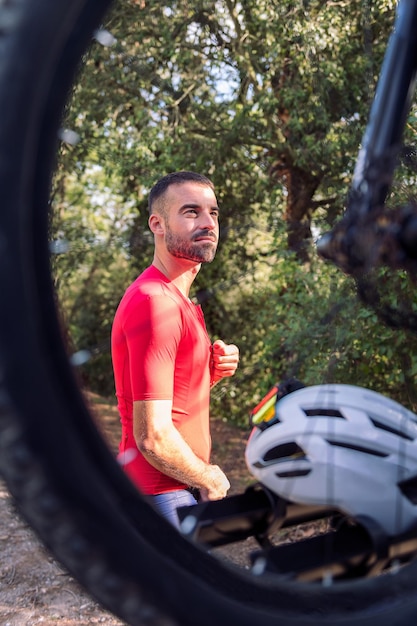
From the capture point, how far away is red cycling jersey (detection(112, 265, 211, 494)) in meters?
1.70

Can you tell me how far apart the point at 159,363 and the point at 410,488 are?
781 mm

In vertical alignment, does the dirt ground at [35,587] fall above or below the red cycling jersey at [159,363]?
below

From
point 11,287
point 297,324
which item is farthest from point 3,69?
point 297,324

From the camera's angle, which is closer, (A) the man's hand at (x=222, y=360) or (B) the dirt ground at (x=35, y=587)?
(A) the man's hand at (x=222, y=360)

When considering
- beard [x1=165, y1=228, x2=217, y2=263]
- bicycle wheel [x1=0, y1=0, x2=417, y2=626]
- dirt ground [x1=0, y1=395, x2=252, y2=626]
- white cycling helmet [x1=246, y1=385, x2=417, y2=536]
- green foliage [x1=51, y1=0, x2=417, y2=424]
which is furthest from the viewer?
green foliage [x1=51, y1=0, x2=417, y2=424]

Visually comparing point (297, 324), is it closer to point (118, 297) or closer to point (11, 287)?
point (118, 297)

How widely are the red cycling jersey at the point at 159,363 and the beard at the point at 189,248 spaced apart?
0.08 meters

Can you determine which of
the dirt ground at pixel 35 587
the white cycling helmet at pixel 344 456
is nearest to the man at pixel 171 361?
the dirt ground at pixel 35 587

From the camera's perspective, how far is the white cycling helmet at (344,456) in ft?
3.44

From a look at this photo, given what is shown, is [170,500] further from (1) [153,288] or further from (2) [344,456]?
(2) [344,456]

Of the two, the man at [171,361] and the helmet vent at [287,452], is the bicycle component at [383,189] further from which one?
the man at [171,361]

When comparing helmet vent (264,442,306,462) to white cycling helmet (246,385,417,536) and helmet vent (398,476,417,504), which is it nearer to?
white cycling helmet (246,385,417,536)

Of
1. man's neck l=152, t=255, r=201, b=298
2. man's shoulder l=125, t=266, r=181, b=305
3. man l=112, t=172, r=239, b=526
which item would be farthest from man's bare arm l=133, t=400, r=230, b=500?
man's neck l=152, t=255, r=201, b=298

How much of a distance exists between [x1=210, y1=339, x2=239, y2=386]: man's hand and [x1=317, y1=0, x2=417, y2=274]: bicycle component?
1.03 meters
